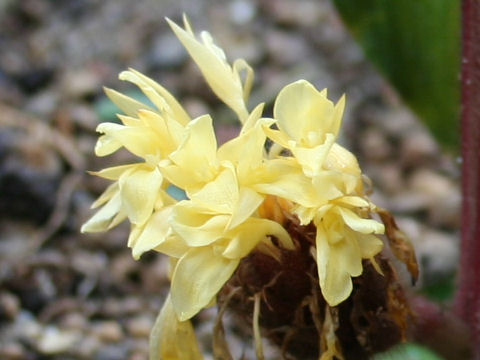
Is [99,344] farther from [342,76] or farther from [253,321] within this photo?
[342,76]

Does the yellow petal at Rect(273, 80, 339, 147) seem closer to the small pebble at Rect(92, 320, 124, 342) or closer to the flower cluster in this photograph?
the flower cluster

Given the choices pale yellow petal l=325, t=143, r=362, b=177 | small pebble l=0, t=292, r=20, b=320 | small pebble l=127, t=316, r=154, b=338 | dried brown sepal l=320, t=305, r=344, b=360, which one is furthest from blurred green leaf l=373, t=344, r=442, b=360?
small pebble l=0, t=292, r=20, b=320

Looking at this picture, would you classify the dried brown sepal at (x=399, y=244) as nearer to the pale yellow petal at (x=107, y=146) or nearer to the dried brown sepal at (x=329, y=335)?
the dried brown sepal at (x=329, y=335)

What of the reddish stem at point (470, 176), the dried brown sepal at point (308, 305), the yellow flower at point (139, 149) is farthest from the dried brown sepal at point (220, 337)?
the reddish stem at point (470, 176)

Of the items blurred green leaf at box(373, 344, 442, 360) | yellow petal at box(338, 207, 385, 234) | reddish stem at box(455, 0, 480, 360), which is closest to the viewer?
yellow petal at box(338, 207, 385, 234)

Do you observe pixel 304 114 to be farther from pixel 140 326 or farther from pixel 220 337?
pixel 140 326
